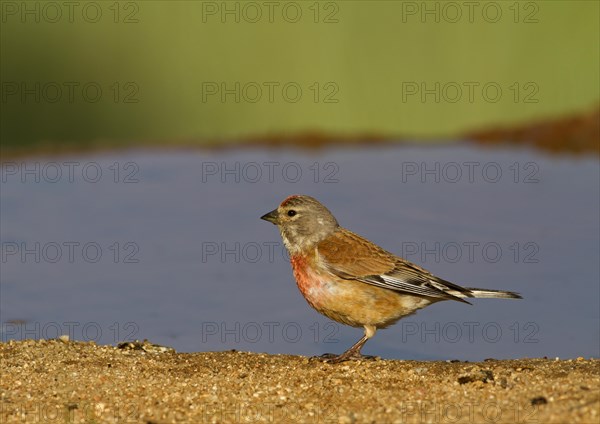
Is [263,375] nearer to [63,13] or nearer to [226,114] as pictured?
[226,114]

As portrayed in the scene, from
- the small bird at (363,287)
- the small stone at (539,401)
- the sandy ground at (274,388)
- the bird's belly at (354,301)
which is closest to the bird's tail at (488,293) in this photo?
the small bird at (363,287)

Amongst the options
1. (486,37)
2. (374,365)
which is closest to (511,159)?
(486,37)

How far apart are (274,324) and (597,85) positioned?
7781 mm

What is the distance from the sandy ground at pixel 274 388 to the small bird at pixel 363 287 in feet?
1.71

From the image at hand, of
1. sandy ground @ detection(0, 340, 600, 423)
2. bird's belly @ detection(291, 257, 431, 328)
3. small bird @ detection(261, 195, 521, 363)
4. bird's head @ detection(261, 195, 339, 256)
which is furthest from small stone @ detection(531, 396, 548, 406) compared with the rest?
bird's head @ detection(261, 195, 339, 256)

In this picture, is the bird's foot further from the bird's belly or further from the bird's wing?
the bird's wing

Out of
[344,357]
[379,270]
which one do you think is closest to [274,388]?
[344,357]

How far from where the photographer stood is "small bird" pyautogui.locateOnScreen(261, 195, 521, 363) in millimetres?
8227

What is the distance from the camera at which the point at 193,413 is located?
21.3ft

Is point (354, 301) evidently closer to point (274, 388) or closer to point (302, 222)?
point (302, 222)

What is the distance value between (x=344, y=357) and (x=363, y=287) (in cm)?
54

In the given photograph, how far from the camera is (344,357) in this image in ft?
26.4

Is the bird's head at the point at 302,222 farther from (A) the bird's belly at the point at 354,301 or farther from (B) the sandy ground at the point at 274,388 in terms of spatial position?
(B) the sandy ground at the point at 274,388

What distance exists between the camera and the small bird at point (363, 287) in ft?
27.0
